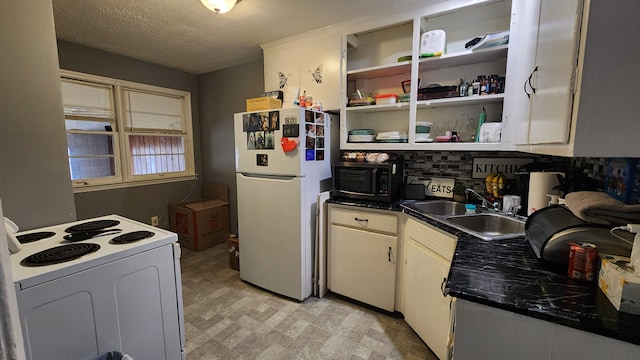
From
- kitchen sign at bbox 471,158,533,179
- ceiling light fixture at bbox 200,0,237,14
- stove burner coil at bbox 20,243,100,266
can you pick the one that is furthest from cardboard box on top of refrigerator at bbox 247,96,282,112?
kitchen sign at bbox 471,158,533,179

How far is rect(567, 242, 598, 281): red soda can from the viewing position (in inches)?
33.8

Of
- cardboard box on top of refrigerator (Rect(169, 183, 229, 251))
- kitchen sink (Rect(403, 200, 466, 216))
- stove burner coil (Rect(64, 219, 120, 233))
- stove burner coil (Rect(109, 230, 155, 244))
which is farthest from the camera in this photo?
cardboard box on top of refrigerator (Rect(169, 183, 229, 251))

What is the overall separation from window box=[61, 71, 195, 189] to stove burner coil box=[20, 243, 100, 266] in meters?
1.96

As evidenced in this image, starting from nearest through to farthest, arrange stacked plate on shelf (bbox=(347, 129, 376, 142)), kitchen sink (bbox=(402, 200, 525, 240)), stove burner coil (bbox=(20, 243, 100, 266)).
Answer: stove burner coil (bbox=(20, 243, 100, 266)) → kitchen sink (bbox=(402, 200, 525, 240)) → stacked plate on shelf (bbox=(347, 129, 376, 142))

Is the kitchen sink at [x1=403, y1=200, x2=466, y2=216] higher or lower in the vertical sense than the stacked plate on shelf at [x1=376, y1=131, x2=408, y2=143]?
lower

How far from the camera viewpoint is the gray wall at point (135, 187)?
271cm

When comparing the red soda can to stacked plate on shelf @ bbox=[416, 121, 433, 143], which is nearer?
the red soda can

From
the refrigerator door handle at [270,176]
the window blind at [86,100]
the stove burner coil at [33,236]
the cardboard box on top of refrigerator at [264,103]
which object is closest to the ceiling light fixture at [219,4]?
the cardboard box on top of refrigerator at [264,103]

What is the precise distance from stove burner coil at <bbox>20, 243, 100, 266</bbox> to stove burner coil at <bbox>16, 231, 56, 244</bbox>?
21cm

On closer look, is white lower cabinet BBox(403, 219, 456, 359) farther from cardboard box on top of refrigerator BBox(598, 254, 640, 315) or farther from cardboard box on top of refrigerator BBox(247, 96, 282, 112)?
cardboard box on top of refrigerator BBox(247, 96, 282, 112)

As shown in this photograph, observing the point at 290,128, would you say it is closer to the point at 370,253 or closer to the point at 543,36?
the point at 370,253

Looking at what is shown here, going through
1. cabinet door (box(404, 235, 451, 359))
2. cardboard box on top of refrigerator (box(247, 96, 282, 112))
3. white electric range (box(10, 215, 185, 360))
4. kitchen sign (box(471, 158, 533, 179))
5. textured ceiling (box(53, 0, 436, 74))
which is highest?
textured ceiling (box(53, 0, 436, 74))

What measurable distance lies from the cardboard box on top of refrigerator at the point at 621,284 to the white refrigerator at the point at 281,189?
5.41 feet

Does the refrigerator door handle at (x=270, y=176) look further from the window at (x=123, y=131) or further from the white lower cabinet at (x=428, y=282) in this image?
the window at (x=123, y=131)
